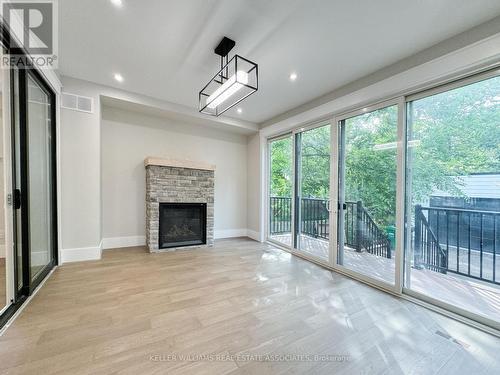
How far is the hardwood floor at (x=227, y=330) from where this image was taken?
153 cm

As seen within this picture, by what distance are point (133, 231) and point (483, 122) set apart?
5336 millimetres

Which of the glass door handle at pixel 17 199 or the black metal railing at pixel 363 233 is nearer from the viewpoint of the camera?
the glass door handle at pixel 17 199

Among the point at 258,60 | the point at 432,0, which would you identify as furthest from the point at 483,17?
the point at 258,60

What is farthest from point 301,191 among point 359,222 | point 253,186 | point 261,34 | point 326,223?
point 261,34

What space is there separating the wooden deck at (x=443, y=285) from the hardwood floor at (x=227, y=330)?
10.6 inches

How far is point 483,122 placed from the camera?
83.7 inches

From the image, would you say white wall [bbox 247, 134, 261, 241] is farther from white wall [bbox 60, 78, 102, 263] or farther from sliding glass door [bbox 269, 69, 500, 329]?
white wall [bbox 60, 78, 102, 263]

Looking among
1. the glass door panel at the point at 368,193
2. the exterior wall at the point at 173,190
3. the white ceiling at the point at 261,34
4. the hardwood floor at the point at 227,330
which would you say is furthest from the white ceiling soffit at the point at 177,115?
the hardwood floor at the point at 227,330

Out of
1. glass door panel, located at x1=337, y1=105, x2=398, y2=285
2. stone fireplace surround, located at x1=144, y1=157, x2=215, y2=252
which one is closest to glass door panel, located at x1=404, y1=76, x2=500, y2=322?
glass door panel, located at x1=337, y1=105, x2=398, y2=285

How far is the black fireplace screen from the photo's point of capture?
426 cm

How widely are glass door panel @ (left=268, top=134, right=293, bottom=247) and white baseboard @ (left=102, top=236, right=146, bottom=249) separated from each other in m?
2.74

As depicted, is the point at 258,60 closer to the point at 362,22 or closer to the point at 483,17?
the point at 362,22

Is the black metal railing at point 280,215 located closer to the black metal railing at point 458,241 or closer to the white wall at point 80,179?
the black metal railing at point 458,241

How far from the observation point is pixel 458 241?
7.60 ft
